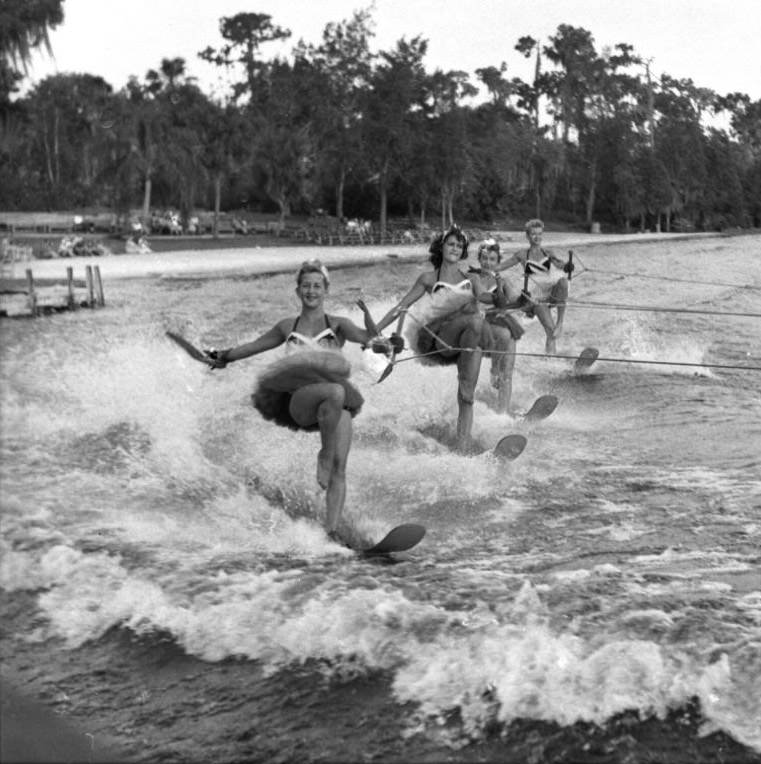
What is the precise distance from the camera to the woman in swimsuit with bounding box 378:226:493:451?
959cm

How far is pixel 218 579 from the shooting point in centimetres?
594

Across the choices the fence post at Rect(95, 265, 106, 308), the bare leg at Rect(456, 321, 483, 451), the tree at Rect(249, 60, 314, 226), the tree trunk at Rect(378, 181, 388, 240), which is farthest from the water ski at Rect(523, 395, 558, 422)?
the tree at Rect(249, 60, 314, 226)

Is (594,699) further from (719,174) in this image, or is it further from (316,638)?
(719,174)

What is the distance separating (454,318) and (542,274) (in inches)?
186

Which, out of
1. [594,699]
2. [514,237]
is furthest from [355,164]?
[594,699]

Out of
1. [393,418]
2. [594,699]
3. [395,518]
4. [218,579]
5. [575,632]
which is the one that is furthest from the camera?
[393,418]

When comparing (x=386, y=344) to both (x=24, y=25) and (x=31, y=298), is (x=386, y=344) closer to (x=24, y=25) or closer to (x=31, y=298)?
(x=31, y=298)

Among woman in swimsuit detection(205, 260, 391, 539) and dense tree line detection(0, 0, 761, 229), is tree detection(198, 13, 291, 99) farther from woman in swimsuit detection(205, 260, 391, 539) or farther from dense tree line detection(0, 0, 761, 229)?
woman in swimsuit detection(205, 260, 391, 539)

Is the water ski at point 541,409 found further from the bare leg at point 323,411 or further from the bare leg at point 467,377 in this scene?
the bare leg at point 323,411

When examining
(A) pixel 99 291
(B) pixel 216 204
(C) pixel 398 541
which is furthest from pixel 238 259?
(C) pixel 398 541

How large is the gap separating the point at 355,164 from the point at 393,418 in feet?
116

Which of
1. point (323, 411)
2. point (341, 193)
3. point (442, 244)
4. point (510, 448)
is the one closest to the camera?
point (323, 411)

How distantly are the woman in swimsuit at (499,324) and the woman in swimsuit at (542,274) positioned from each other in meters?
1.91

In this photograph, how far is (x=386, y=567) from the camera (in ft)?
20.2
